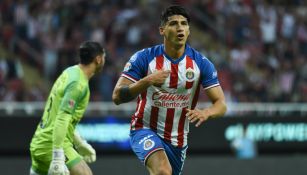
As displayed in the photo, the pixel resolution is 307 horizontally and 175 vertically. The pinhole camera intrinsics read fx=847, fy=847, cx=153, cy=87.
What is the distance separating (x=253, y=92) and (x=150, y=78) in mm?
11121

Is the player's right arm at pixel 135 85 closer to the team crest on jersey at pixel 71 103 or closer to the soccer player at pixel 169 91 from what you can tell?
the soccer player at pixel 169 91

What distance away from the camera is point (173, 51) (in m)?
8.30

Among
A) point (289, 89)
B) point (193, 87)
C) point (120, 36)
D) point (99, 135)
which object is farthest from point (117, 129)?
point (193, 87)

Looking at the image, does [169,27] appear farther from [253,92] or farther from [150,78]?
[253,92]

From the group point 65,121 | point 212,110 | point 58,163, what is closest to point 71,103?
point 65,121

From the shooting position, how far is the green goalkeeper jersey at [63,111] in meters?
8.35

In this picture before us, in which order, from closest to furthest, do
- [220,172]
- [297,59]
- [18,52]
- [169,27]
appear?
[169,27], [220,172], [18,52], [297,59]

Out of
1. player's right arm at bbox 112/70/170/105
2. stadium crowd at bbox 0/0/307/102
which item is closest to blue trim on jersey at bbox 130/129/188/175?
player's right arm at bbox 112/70/170/105

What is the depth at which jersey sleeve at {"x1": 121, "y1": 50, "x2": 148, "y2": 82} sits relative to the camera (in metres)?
8.11

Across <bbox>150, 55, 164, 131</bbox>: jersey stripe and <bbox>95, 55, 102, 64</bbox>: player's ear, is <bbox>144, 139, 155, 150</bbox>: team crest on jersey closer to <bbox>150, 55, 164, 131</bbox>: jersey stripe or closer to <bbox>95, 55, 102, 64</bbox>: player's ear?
<bbox>150, 55, 164, 131</bbox>: jersey stripe

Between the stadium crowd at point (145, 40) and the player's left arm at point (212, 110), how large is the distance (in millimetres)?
9000

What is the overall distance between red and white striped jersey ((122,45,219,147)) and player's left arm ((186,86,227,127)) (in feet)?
0.27

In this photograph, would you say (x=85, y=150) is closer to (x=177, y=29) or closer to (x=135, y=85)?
(x=135, y=85)

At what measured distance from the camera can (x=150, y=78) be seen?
7555mm
